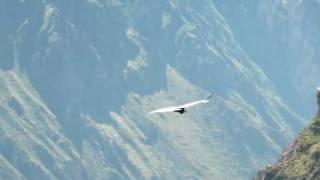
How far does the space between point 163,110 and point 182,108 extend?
13.4 ft

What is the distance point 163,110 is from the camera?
534ft

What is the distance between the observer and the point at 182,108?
6526 inches
